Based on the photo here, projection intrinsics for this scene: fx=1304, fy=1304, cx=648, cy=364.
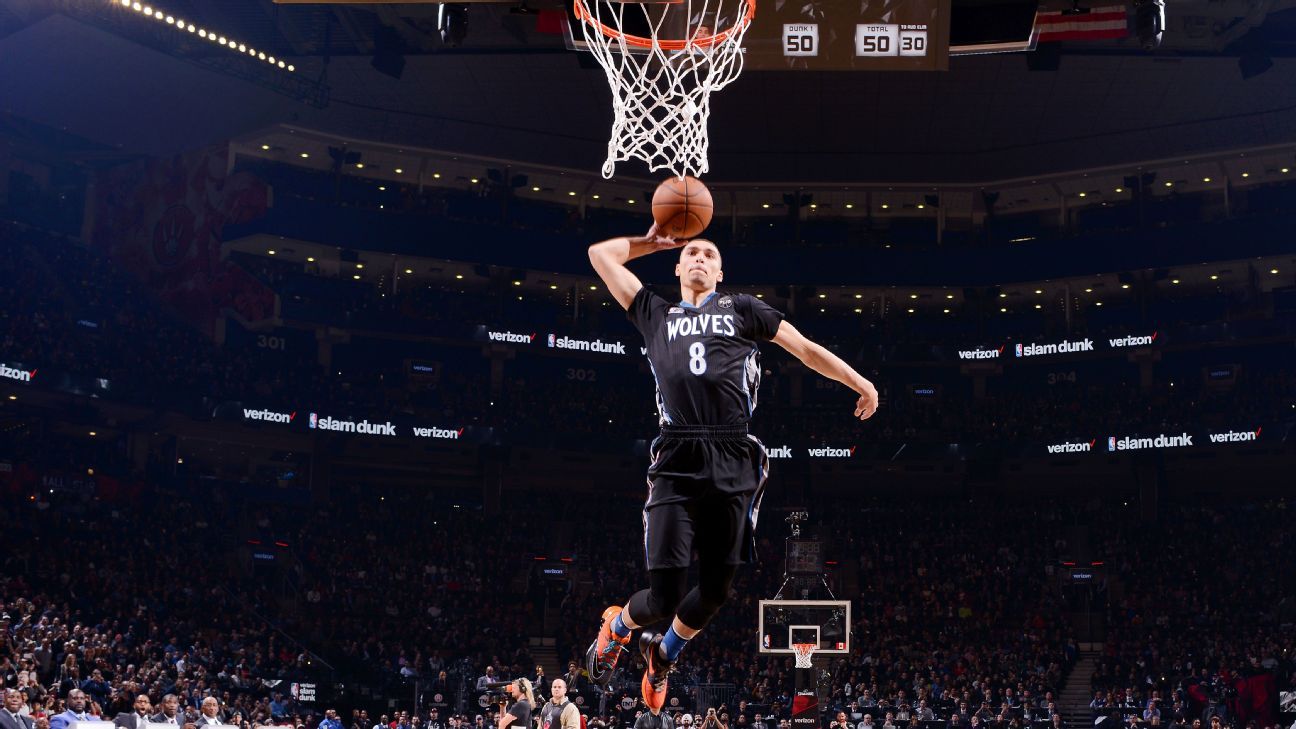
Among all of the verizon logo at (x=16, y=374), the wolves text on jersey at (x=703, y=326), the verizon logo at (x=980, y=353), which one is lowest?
the wolves text on jersey at (x=703, y=326)

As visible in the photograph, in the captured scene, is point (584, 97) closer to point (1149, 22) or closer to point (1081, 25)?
point (1081, 25)

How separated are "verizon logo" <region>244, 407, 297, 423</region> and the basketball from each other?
111 feet

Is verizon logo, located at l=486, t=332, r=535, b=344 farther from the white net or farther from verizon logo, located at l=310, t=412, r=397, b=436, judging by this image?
the white net

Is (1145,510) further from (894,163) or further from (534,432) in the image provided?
(534,432)

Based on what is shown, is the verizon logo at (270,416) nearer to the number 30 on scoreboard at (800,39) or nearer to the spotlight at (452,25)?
the spotlight at (452,25)

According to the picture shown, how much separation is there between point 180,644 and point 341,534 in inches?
378

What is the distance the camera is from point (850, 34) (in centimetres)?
1378

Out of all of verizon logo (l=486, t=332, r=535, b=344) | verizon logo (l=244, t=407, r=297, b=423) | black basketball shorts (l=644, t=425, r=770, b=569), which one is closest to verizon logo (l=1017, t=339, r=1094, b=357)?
verizon logo (l=486, t=332, r=535, b=344)

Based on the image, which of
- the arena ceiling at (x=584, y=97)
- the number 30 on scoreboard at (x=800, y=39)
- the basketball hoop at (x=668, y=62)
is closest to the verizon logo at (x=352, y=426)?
the arena ceiling at (x=584, y=97)

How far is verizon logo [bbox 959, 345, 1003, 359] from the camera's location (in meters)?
43.6

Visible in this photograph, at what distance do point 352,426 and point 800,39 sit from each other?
29.3 metres

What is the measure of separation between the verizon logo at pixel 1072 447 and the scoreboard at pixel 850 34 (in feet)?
96.2

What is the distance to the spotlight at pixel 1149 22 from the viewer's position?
15.1 meters

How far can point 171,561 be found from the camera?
3516 cm
